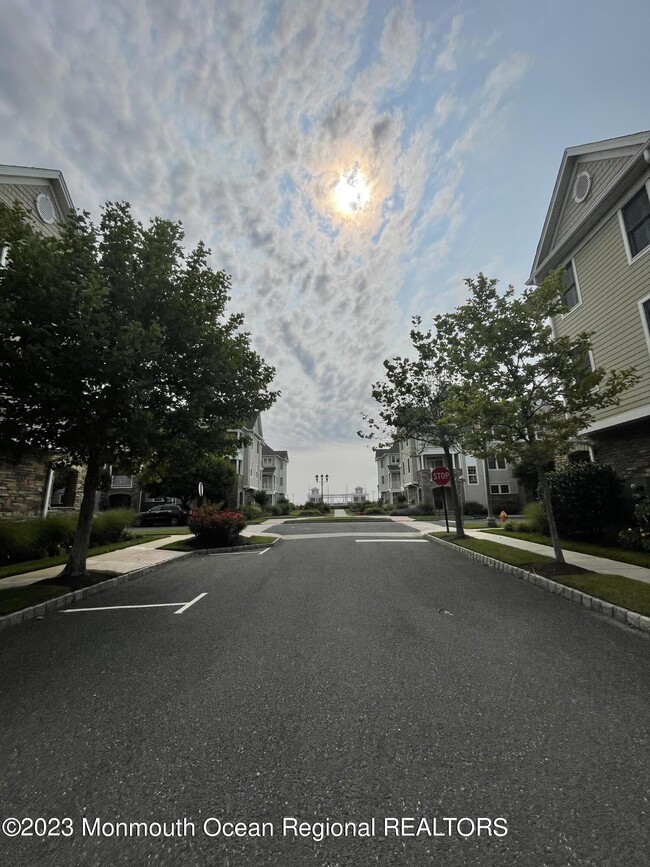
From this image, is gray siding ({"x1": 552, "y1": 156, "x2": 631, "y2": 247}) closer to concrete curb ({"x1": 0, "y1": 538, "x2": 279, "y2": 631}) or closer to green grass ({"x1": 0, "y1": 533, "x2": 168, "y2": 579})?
concrete curb ({"x1": 0, "y1": 538, "x2": 279, "y2": 631})

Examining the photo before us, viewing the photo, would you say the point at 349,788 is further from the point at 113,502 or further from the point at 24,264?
the point at 113,502

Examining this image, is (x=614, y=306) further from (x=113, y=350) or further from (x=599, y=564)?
(x=113, y=350)

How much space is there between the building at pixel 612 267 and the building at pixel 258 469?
19.9 meters

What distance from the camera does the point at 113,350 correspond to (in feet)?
25.7

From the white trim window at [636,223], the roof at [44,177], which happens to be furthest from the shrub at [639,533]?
the roof at [44,177]

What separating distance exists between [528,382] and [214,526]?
12623mm

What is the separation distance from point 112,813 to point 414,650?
3.43 meters

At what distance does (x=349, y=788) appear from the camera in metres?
2.54

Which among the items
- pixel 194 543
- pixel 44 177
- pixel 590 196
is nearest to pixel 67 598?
pixel 194 543

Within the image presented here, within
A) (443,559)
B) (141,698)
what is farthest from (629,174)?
(141,698)

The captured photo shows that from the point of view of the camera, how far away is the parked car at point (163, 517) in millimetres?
31609

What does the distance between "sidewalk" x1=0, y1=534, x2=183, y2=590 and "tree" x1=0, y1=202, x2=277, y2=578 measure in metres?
1.14

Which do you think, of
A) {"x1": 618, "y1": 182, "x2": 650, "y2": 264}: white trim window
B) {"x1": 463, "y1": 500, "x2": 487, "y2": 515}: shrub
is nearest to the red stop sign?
{"x1": 618, "y1": 182, "x2": 650, "y2": 264}: white trim window

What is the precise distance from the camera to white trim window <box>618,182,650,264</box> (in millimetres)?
12336
